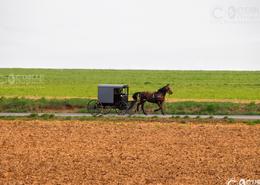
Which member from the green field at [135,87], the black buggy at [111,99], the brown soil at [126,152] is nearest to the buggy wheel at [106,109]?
the black buggy at [111,99]

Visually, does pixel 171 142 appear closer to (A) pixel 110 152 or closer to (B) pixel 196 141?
(B) pixel 196 141

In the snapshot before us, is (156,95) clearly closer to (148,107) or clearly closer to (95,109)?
(95,109)

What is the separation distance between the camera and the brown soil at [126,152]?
1958 centimetres

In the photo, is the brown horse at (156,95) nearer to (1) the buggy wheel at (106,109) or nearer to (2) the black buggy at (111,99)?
(2) the black buggy at (111,99)

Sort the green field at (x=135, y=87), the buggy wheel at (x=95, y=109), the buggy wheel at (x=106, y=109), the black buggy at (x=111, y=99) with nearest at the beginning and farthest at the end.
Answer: the black buggy at (x=111, y=99) → the buggy wheel at (x=95, y=109) → the buggy wheel at (x=106, y=109) → the green field at (x=135, y=87)

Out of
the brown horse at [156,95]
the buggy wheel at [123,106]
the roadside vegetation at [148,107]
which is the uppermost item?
the brown horse at [156,95]

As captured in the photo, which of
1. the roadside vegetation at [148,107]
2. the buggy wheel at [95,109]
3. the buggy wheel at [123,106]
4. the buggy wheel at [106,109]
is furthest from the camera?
the roadside vegetation at [148,107]

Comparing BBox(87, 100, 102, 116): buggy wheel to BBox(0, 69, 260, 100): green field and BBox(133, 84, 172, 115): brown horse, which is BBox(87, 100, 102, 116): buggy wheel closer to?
BBox(133, 84, 172, 115): brown horse

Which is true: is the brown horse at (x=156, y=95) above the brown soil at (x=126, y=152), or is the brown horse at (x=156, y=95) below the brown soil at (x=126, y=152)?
above

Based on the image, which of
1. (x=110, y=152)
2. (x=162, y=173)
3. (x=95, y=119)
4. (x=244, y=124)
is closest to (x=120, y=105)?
(x=95, y=119)

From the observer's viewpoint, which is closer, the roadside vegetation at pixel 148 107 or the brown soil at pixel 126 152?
the brown soil at pixel 126 152

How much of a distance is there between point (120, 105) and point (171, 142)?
11.5 m

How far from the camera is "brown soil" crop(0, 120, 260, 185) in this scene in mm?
19578

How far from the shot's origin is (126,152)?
24.5m
